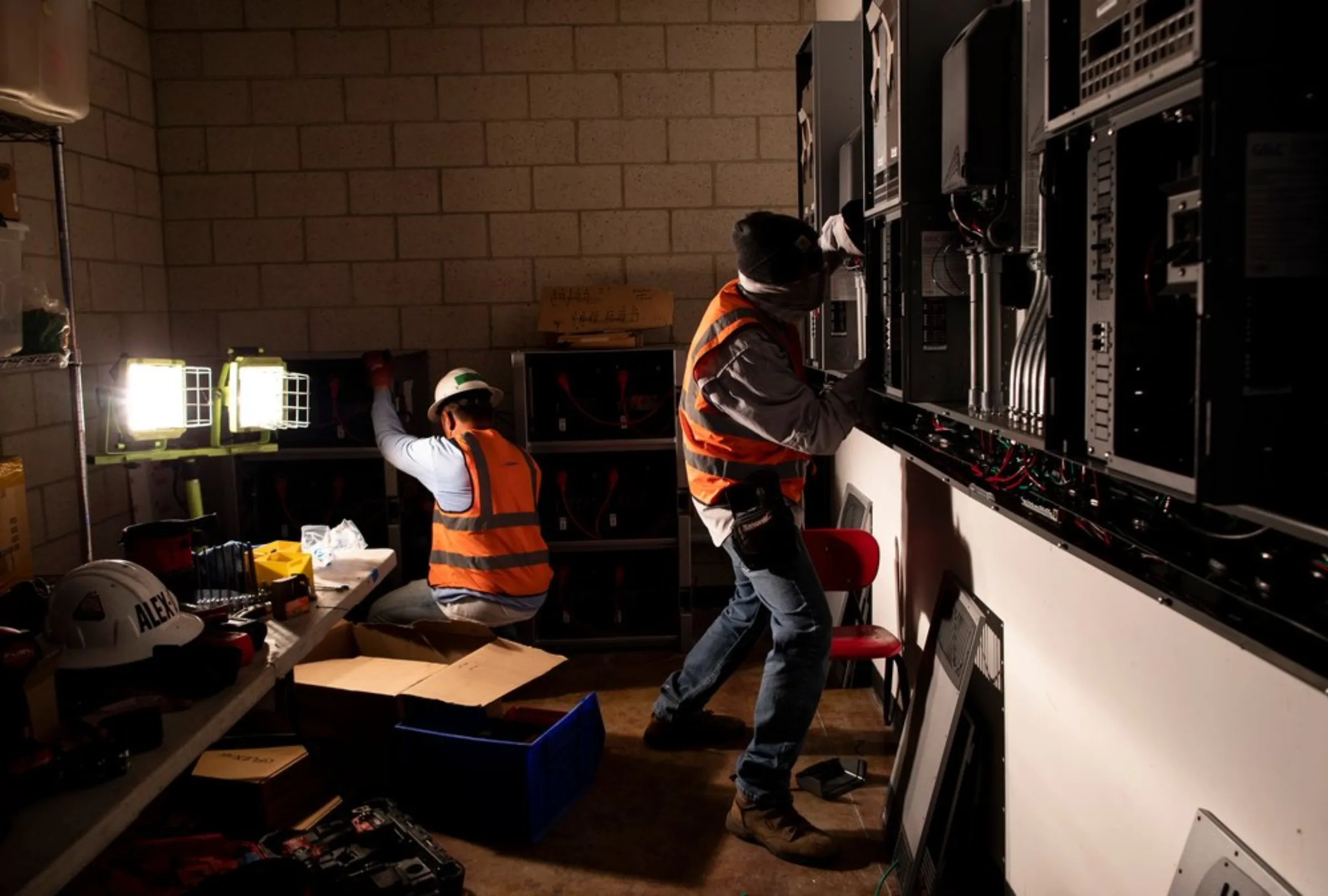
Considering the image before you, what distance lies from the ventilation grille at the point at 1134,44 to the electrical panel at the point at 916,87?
901mm

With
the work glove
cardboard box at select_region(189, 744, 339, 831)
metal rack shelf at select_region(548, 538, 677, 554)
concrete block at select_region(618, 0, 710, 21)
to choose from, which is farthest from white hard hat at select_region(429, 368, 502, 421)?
concrete block at select_region(618, 0, 710, 21)

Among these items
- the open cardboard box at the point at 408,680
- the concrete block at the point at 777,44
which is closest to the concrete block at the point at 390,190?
the concrete block at the point at 777,44

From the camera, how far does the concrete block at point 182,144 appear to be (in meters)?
4.85

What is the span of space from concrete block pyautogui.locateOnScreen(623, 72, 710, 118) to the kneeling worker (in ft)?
6.05

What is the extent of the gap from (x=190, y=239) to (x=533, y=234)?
165 cm

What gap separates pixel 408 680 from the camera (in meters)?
3.10

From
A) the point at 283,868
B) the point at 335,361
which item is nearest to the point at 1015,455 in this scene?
the point at 283,868

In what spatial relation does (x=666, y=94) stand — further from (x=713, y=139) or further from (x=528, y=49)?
(x=528, y=49)

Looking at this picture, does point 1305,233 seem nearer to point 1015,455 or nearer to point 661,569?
point 1015,455

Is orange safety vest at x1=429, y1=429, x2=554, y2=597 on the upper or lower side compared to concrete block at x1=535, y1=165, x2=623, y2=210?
lower

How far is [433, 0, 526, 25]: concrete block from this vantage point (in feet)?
15.8

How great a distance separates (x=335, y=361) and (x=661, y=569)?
174 cm

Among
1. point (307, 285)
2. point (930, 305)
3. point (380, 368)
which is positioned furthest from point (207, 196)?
point (930, 305)

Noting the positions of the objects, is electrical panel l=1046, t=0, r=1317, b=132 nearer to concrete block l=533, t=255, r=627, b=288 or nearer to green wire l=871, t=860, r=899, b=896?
green wire l=871, t=860, r=899, b=896
